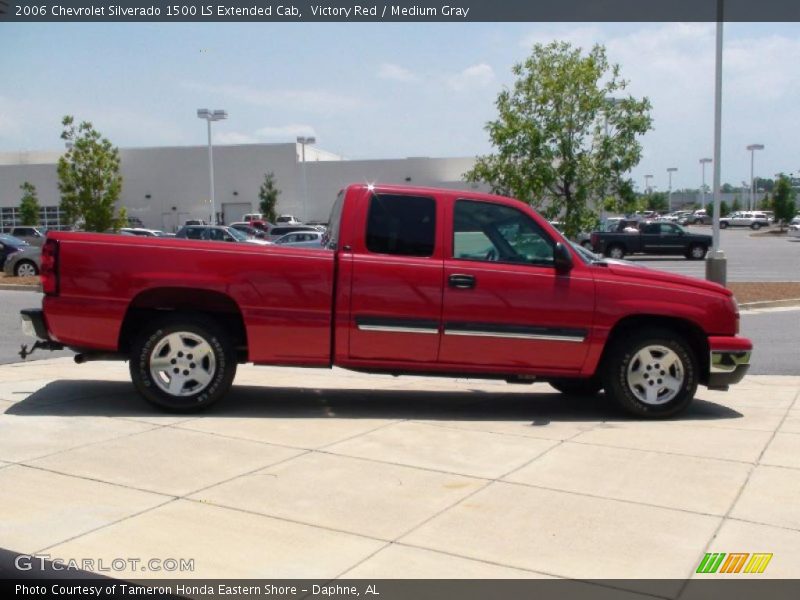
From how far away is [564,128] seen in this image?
1911 centimetres

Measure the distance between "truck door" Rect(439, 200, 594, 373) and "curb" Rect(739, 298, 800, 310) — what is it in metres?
12.1

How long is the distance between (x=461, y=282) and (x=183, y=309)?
2290 mm

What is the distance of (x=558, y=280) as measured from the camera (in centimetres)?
754

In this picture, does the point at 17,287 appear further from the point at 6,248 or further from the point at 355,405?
the point at 355,405

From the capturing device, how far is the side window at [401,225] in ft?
24.8

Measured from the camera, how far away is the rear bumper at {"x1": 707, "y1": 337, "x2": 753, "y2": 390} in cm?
772

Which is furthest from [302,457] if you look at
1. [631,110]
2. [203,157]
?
[203,157]

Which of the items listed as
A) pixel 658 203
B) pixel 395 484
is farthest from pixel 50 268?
pixel 658 203

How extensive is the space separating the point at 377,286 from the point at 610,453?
7.29 feet

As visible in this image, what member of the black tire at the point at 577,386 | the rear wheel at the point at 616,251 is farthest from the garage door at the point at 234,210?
the black tire at the point at 577,386

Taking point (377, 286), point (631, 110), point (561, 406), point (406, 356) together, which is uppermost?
point (631, 110)

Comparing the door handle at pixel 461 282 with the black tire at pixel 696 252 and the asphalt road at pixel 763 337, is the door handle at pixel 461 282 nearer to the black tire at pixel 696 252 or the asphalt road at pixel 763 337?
the asphalt road at pixel 763 337

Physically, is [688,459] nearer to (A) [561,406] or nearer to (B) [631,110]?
(A) [561,406]

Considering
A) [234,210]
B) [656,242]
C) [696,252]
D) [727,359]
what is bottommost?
[696,252]
